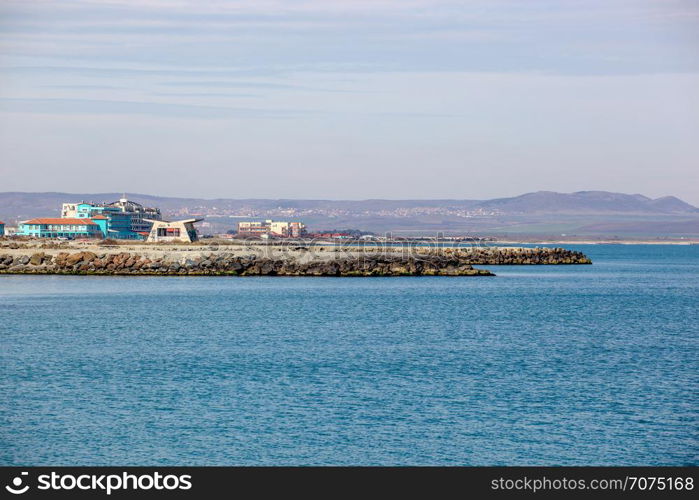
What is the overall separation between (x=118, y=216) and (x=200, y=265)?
5878 centimetres

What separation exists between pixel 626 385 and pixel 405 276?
1740 inches

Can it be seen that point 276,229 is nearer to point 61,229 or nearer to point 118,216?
point 118,216

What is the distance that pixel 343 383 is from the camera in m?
22.8

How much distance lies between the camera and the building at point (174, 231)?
292ft

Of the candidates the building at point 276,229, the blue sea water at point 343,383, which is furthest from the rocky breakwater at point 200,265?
the building at point 276,229

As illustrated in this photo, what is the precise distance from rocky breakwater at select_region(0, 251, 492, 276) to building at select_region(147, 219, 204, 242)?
73.0ft

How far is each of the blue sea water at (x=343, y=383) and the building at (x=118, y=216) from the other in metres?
69.5

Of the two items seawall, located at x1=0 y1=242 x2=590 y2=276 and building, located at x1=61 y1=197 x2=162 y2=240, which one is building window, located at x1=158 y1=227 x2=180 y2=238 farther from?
seawall, located at x1=0 y1=242 x2=590 y2=276

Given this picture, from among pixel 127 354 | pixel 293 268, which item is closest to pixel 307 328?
pixel 127 354

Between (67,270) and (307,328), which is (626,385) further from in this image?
(67,270)

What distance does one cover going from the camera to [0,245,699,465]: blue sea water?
670 inches

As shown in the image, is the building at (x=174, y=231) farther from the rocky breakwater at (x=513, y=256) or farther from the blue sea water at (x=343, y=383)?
the blue sea water at (x=343, y=383)

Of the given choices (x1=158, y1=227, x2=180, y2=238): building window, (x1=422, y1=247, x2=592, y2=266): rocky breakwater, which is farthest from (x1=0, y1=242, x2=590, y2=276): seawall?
(x1=158, y1=227, x2=180, y2=238): building window

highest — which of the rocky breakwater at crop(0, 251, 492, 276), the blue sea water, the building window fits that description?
the building window
